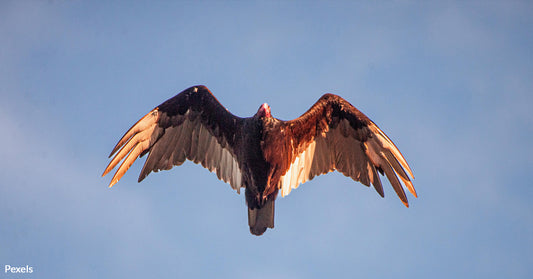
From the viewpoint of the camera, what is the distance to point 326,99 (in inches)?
378

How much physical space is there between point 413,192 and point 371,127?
1605 mm

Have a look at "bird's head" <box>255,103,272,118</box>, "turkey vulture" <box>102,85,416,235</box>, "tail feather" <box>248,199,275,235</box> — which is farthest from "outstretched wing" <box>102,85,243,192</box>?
"tail feather" <box>248,199,275,235</box>

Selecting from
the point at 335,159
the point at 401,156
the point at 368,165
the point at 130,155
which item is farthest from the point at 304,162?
the point at 130,155

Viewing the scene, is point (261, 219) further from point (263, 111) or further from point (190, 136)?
point (190, 136)

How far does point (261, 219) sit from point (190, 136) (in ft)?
7.90

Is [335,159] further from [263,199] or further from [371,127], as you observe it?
[263,199]

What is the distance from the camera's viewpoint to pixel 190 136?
384 inches

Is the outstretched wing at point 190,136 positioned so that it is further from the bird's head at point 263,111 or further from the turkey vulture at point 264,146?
the bird's head at point 263,111

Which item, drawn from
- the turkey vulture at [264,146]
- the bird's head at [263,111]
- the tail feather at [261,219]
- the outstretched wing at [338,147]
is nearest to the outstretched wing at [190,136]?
the turkey vulture at [264,146]

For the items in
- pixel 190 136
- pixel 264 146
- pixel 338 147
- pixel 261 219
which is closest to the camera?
pixel 264 146

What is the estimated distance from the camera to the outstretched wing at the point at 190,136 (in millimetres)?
9414

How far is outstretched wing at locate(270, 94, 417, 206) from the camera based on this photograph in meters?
9.46

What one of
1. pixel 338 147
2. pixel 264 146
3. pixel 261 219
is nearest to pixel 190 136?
pixel 264 146

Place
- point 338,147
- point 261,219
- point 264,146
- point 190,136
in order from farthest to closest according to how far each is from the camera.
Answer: point 338,147, point 190,136, point 261,219, point 264,146
